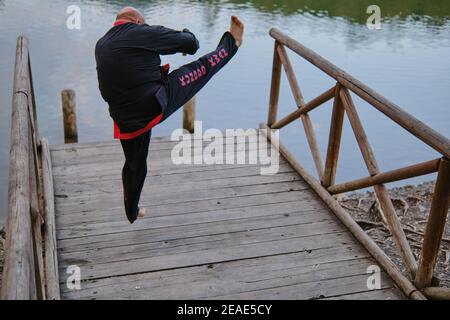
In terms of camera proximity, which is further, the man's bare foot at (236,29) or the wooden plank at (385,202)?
the man's bare foot at (236,29)

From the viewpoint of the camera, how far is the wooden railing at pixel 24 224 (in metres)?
1.70

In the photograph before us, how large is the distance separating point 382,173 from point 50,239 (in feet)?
6.81

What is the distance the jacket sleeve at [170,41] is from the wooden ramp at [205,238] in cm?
123

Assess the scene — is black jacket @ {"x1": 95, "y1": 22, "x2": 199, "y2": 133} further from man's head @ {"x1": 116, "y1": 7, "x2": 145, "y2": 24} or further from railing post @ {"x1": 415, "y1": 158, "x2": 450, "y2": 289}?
railing post @ {"x1": 415, "y1": 158, "x2": 450, "y2": 289}

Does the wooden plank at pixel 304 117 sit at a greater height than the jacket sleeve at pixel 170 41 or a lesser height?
lesser

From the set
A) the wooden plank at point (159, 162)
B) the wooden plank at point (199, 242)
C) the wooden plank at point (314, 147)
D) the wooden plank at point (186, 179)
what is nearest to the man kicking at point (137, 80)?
the wooden plank at point (199, 242)

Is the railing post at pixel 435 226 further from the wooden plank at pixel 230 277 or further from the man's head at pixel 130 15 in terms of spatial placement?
the man's head at pixel 130 15

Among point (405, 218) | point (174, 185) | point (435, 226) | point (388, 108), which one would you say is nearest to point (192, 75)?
point (174, 185)

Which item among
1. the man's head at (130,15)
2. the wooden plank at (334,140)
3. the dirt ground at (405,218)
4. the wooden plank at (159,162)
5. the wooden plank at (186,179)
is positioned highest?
the man's head at (130,15)

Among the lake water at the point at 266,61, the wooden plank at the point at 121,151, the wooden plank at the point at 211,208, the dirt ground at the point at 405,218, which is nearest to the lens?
the wooden plank at the point at 211,208
